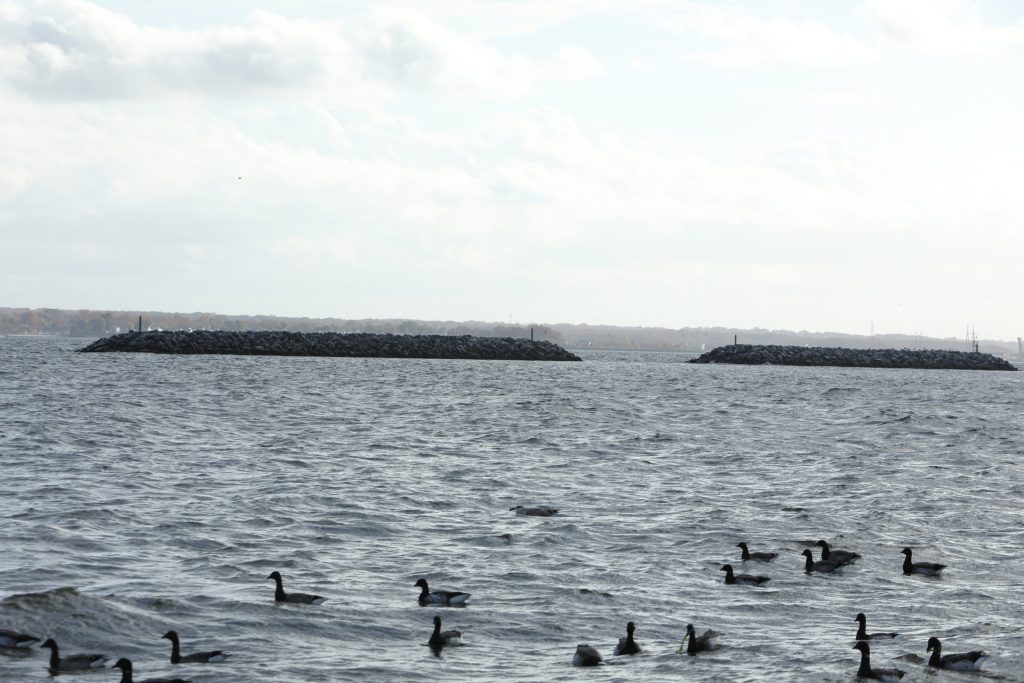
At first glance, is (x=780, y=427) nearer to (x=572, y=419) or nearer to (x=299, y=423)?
(x=572, y=419)

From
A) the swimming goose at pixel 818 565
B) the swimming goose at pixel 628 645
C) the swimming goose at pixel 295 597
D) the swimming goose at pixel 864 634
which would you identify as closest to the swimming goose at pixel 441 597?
the swimming goose at pixel 295 597

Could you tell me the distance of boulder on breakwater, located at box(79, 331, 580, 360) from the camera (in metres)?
138

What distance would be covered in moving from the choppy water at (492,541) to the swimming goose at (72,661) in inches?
9.6

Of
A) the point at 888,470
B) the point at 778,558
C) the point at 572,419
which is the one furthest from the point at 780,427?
the point at 778,558

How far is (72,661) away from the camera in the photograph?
15.1 m

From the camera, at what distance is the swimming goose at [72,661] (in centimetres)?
1494

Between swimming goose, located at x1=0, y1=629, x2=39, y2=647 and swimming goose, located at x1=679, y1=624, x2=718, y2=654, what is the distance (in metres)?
8.68

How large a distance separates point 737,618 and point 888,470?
20609mm

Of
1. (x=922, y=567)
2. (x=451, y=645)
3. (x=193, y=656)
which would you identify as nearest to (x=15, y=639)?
(x=193, y=656)

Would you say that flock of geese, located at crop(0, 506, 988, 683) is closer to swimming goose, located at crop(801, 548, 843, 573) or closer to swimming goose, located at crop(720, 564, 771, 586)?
swimming goose, located at crop(720, 564, 771, 586)

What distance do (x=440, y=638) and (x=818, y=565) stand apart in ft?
27.0

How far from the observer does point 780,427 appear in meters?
54.0

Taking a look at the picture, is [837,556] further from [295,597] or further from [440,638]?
[295,597]

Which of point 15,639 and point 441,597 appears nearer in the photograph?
point 15,639
